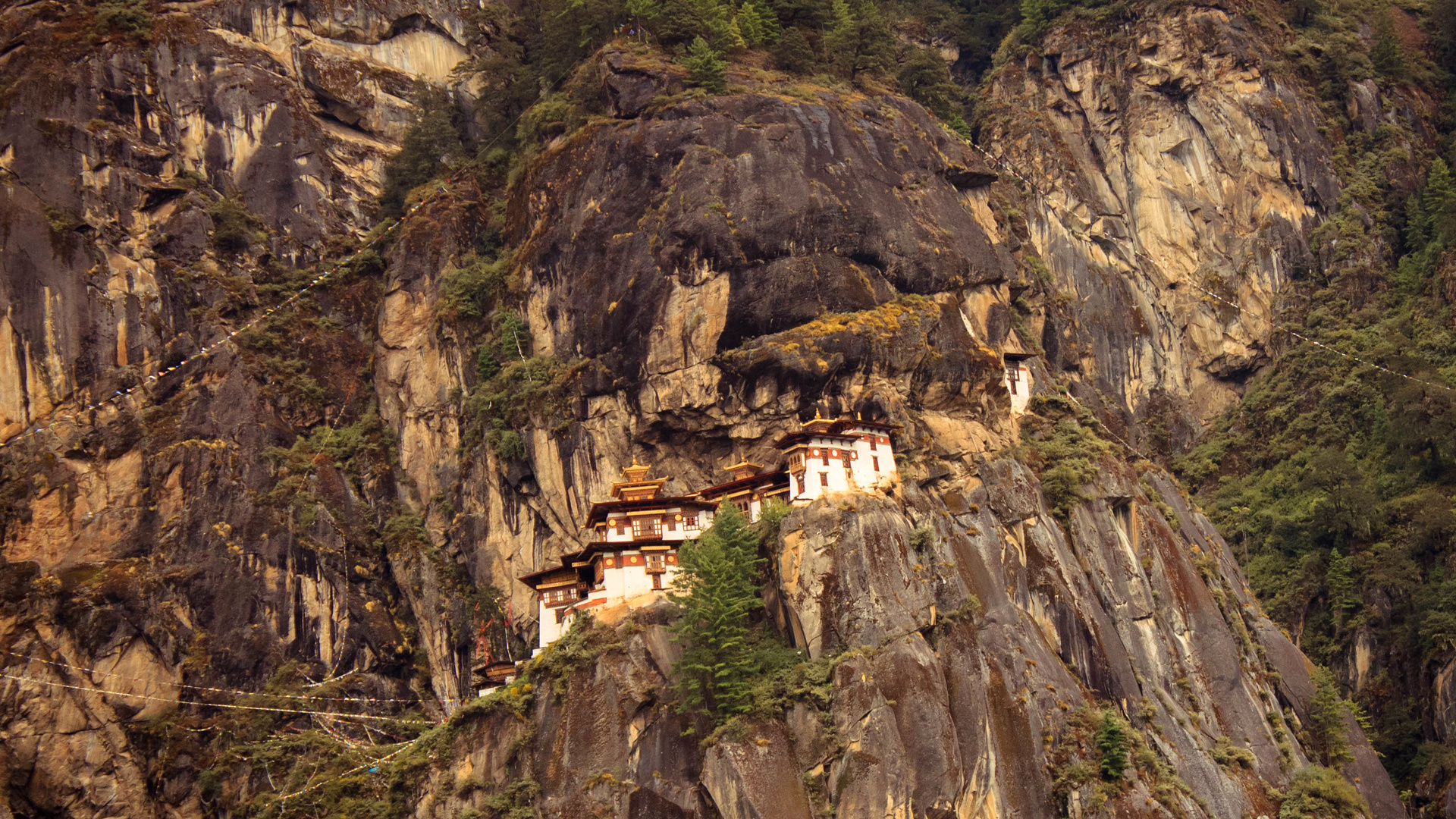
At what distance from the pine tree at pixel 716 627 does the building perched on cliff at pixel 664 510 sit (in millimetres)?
2835

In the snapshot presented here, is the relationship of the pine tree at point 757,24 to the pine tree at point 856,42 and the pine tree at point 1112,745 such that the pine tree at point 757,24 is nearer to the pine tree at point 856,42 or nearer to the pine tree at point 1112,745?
the pine tree at point 856,42

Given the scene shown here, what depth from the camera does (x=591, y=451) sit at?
56.3 metres

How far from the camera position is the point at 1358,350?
69938mm

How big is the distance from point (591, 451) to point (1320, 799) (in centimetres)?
Result: 3046

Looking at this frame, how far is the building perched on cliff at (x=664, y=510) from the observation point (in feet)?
163

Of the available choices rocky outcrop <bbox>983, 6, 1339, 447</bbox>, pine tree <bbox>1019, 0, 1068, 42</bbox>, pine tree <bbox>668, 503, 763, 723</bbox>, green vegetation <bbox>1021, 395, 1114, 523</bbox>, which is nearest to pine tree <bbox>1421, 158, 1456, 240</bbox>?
rocky outcrop <bbox>983, 6, 1339, 447</bbox>

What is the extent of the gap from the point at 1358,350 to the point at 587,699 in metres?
45.7

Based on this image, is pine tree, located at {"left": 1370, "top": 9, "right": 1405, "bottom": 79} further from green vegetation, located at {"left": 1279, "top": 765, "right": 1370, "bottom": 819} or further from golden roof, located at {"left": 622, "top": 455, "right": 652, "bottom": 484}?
golden roof, located at {"left": 622, "top": 455, "right": 652, "bottom": 484}

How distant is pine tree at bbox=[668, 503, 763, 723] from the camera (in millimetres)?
44719

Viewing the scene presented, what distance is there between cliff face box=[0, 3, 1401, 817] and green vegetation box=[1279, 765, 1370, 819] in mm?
771

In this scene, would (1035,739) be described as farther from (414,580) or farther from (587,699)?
(414,580)

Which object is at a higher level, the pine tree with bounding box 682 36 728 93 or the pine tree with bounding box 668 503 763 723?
the pine tree with bounding box 682 36 728 93

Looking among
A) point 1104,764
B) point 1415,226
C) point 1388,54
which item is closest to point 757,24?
point 1415,226

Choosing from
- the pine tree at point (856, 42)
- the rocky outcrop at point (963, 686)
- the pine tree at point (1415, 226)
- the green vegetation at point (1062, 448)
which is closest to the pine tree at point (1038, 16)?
the pine tree at point (856, 42)
